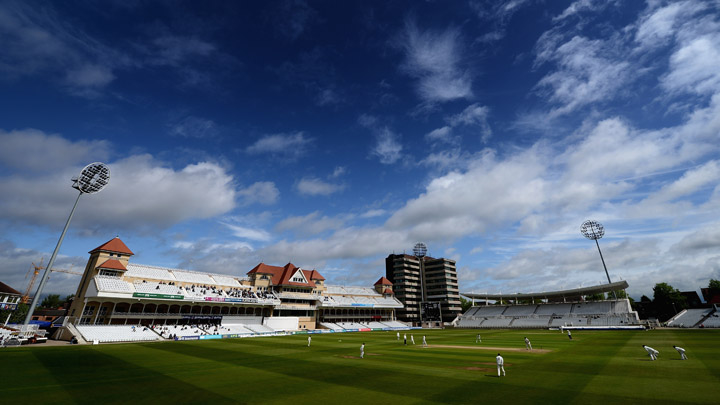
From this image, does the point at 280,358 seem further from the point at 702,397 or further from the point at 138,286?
the point at 138,286

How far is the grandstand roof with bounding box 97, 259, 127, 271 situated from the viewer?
58.9 metres

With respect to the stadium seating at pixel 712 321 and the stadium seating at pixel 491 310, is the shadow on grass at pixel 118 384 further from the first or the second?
the stadium seating at pixel 712 321

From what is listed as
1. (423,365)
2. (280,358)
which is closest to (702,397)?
(423,365)

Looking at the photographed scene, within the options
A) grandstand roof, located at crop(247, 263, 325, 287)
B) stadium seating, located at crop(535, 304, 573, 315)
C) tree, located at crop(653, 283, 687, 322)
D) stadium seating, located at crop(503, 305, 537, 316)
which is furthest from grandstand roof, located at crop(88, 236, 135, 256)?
tree, located at crop(653, 283, 687, 322)

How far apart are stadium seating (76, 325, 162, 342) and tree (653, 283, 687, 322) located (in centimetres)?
13818

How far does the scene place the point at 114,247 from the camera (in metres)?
62.4

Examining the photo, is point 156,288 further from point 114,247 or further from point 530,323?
point 530,323

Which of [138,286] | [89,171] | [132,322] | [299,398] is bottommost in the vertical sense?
[299,398]

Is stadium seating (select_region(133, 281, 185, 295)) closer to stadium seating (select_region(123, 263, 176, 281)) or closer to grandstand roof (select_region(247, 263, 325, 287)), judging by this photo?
stadium seating (select_region(123, 263, 176, 281))

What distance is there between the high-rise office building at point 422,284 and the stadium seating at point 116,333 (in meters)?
89.0

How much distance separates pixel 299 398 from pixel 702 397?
18.6 meters

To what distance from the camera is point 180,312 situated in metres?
63.9

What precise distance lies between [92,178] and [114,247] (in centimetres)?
2343

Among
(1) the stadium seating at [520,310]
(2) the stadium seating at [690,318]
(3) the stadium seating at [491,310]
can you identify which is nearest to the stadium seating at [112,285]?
(3) the stadium seating at [491,310]
